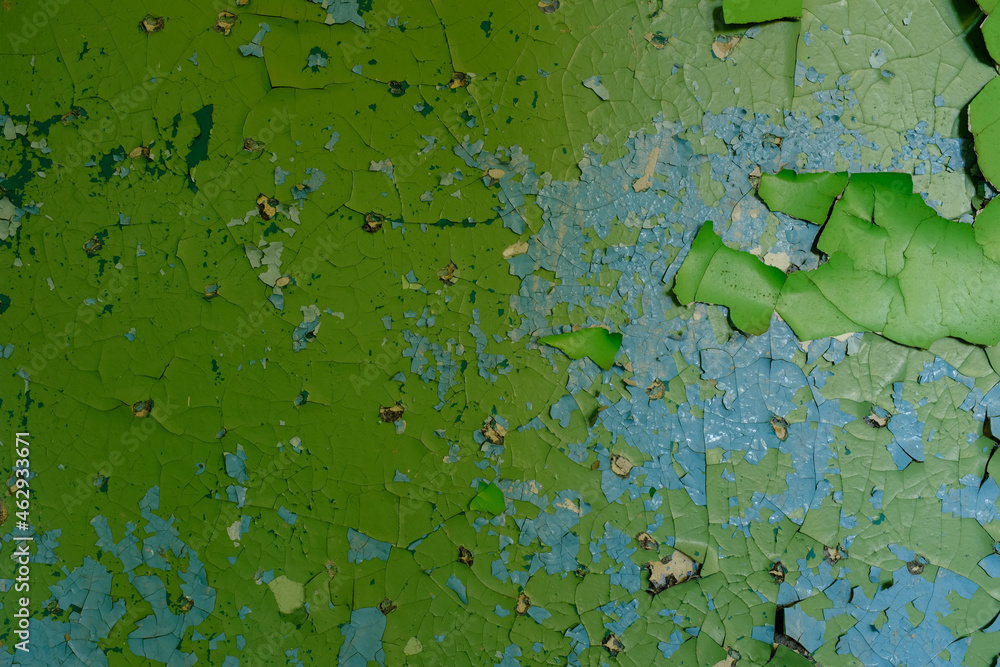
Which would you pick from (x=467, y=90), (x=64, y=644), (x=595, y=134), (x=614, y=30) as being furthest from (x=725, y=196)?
(x=64, y=644)

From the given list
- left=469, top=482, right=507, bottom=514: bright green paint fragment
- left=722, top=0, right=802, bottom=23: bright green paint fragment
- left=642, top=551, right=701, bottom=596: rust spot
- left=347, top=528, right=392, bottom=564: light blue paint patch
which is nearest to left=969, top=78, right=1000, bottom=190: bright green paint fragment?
left=722, top=0, right=802, bottom=23: bright green paint fragment

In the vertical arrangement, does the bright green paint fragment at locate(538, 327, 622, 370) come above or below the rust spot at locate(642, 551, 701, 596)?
above

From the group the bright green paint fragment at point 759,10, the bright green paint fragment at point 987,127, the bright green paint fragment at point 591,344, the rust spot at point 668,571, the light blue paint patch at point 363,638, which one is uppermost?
the bright green paint fragment at point 759,10

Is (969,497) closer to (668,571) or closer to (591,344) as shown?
(668,571)

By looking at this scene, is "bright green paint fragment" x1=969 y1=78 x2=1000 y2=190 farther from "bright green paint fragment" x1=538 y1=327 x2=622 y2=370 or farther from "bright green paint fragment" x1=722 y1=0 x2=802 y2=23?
"bright green paint fragment" x1=538 y1=327 x2=622 y2=370

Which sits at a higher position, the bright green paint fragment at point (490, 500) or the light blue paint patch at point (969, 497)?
the light blue paint patch at point (969, 497)

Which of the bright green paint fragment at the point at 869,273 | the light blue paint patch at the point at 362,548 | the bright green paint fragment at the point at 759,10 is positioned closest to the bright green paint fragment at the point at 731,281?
the bright green paint fragment at the point at 869,273

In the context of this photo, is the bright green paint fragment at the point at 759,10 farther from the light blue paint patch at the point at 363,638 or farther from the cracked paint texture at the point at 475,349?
the light blue paint patch at the point at 363,638
